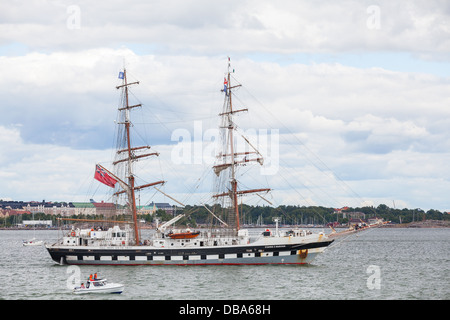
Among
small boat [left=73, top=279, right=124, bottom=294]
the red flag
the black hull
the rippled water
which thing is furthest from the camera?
the red flag

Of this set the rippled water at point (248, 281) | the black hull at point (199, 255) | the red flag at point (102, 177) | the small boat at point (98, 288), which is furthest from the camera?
the red flag at point (102, 177)

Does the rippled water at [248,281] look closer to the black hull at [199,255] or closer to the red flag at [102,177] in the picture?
the black hull at [199,255]

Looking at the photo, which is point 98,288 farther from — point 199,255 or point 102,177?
point 102,177

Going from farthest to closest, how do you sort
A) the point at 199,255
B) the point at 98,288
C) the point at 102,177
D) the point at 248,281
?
1. the point at 102,177
2. the point at 199,255
3. the point at 248,281
4. the point at 98,288

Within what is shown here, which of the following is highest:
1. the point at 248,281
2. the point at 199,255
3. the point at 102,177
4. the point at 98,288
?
the point at 102,177

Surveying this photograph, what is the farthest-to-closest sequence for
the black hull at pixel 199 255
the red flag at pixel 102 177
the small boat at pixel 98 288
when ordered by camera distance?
the red flag at pixel 102 177
the black hull at pixel 199 255
the small boat at pixel 98 288

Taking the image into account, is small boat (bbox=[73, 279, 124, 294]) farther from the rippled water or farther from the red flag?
the red flag

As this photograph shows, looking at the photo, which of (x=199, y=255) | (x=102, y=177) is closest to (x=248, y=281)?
(x=199, y=255)

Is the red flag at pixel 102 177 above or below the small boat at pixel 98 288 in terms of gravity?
above

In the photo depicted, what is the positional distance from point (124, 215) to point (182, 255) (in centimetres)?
1189

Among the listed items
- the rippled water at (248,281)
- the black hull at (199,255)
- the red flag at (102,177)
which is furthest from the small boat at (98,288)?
the red flag at (102,177)

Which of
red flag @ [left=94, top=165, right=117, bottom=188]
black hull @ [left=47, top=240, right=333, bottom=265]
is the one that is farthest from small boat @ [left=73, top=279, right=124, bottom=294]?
red flag @ [left=94, top=165, right=117, bottom=188]
